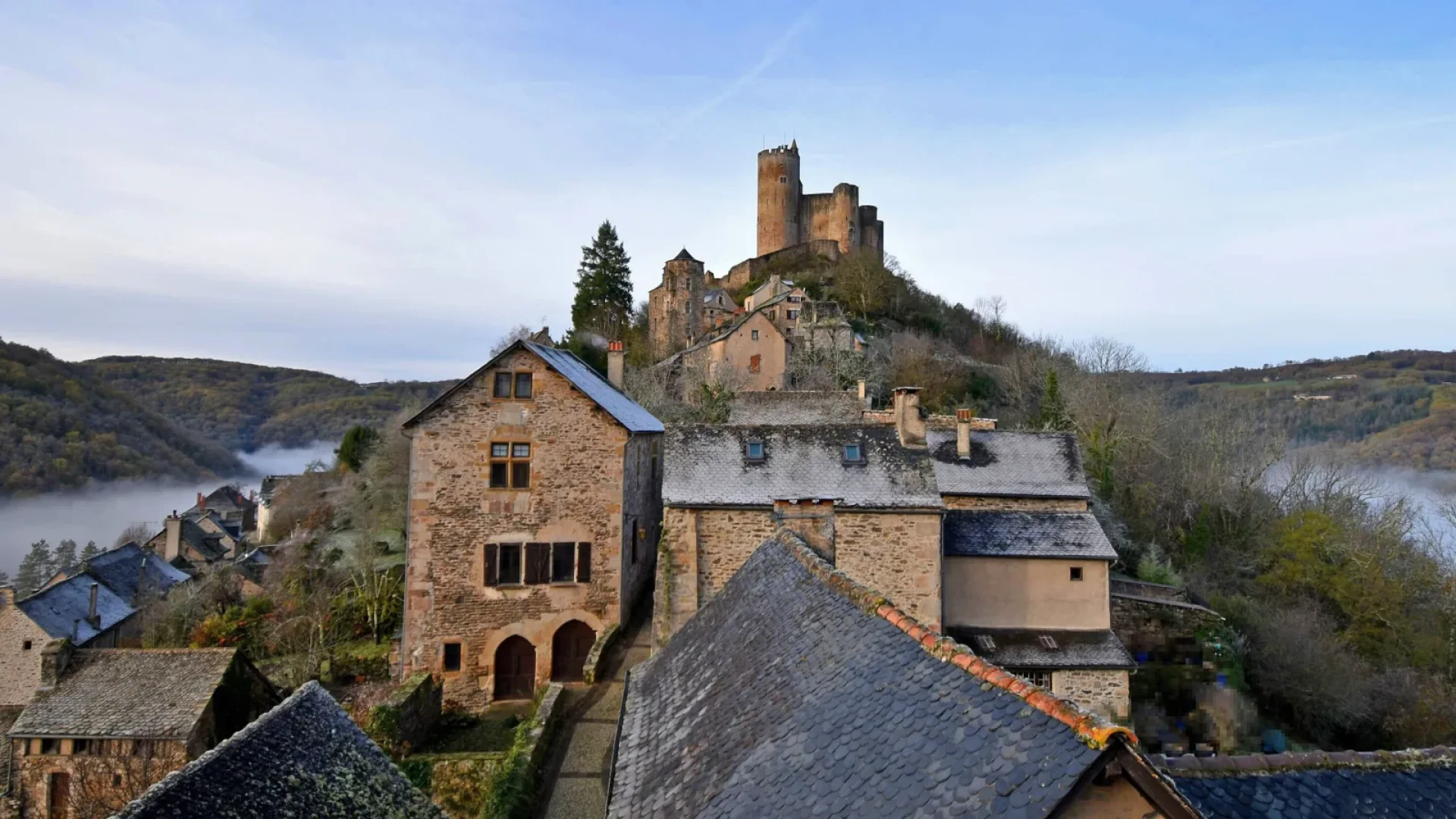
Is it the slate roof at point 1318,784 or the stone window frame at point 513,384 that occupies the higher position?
the stone window frame at point 513,384

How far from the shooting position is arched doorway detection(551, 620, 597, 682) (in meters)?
16.9

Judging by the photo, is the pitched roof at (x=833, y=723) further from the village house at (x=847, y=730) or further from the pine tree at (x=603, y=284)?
the pine tree at (x=603, y=284)

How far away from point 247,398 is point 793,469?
331 ft

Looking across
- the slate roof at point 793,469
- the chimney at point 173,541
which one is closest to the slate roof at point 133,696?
the slate roof at point 793,469

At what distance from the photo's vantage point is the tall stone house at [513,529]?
1667cm

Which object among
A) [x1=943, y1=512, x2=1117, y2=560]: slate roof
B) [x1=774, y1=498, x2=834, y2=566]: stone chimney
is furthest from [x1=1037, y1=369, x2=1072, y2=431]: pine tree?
[x1=774, y1=498, x2=834, y2=566]: stone chimney

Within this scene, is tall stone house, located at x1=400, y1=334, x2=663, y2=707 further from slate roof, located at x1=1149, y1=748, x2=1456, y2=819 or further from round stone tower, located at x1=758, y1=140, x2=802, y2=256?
round stone tower, located at x1=758, y1=140, x2=802, y2=256

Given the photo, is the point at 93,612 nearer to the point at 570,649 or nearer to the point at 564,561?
the point at 570,649

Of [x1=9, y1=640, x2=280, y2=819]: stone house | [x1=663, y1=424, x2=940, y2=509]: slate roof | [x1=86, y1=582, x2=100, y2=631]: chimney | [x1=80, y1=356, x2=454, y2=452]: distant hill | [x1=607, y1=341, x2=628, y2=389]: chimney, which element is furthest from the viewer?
[x1=80, y1=356, x2=454, y2=452]: distant hill

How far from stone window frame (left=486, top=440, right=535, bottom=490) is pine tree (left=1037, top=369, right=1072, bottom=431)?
2469cm

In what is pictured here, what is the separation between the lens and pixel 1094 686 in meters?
16.6

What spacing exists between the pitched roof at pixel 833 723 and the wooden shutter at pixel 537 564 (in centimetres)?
873

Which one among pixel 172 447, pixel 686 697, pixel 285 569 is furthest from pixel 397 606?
pixel 172 447

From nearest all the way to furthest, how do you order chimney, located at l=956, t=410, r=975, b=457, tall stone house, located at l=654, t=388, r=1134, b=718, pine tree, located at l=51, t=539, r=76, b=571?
tall stone house, located at l=654, t=388, r=1134, b=718
chimney, located at l=956, t=410, r=975, b=457
pine tree, located at l=51, t=539, r=76, b=571
